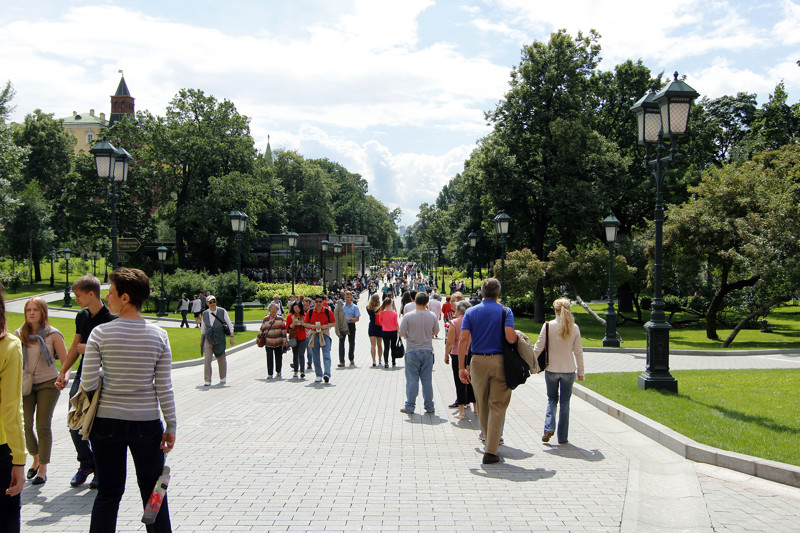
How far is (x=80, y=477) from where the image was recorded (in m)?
5.88

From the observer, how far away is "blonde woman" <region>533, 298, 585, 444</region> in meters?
7.43

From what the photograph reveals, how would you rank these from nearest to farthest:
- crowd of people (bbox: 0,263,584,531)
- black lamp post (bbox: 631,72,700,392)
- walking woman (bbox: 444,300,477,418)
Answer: crowd of people (bbox: 0,263,584,531) < walking woman (bbox: 444,300,477,418) < black lamp post (bbox: 631,72,700,392)

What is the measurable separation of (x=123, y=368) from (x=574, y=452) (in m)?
5.27

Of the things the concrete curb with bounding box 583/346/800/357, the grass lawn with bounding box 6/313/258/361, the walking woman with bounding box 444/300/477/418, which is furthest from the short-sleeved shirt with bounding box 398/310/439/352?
the concrete curb with bounding box 583/346/800/357

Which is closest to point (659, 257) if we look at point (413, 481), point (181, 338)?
point (413, 481)

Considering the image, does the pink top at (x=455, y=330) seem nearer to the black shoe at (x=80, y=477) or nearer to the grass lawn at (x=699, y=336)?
the black shoe at (x=80, y=477)

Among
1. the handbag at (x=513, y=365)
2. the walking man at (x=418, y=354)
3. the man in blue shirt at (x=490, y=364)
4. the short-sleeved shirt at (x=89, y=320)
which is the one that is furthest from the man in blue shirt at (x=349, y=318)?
the short-sleeved shirt at (x=89, y=320)

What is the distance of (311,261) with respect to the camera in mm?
54281

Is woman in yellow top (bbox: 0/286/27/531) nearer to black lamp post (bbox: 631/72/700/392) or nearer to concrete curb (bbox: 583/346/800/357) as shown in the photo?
black lamp post (bbox: 631/72/700/392)

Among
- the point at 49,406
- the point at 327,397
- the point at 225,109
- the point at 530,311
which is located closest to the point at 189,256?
the point at 225,109

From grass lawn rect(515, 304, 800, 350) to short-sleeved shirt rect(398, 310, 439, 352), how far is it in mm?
12080

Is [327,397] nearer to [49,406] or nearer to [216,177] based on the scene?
[49,406]

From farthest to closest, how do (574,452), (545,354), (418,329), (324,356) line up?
(324,356)
(418,329)
(545,354)
(574,452)

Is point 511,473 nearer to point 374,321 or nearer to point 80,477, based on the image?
point 80,477
